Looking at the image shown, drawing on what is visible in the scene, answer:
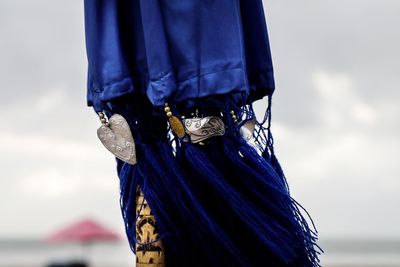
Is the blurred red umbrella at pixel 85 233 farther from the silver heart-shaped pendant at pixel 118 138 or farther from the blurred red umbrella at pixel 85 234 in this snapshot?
the silver heart-shaped pendant at pixel 118 138

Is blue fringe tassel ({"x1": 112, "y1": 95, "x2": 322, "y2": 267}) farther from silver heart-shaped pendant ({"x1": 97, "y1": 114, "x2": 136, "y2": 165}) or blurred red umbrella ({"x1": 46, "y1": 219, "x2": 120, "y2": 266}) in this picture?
blurred red umbrella ({"x1": 46, "y1": 219, "x2": 120, "y2": 266})

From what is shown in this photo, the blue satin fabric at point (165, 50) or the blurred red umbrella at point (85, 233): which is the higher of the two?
the blurred red umbrella at point (85, 233)

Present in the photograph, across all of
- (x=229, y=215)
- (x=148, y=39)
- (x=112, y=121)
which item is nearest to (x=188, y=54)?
(x=148, y=39)

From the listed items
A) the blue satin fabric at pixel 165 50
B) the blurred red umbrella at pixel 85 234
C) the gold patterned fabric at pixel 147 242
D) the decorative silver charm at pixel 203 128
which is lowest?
the gold patterned fabric at pixel 147 242

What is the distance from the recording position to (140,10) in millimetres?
1841

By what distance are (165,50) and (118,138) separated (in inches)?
9.0

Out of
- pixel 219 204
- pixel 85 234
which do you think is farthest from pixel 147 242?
pixel 85 234

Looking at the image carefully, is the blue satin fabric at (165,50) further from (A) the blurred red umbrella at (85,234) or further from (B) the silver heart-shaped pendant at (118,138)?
(A) the blurred red umbrella at (85,234)

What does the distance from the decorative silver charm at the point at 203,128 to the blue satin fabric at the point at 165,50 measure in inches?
2.1

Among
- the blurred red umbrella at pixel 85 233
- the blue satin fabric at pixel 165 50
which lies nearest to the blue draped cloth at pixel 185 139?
the blue satin fabric at pixel 165 50

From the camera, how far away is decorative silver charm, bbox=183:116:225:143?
1.76m

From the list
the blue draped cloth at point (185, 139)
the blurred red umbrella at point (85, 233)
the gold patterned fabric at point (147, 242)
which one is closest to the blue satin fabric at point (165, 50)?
the blue draped cloth at point (185, 139)

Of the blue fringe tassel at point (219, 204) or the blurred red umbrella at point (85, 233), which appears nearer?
the blue fringe tassel at point (219, 204)

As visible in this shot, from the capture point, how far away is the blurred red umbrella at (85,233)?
23.2ft
